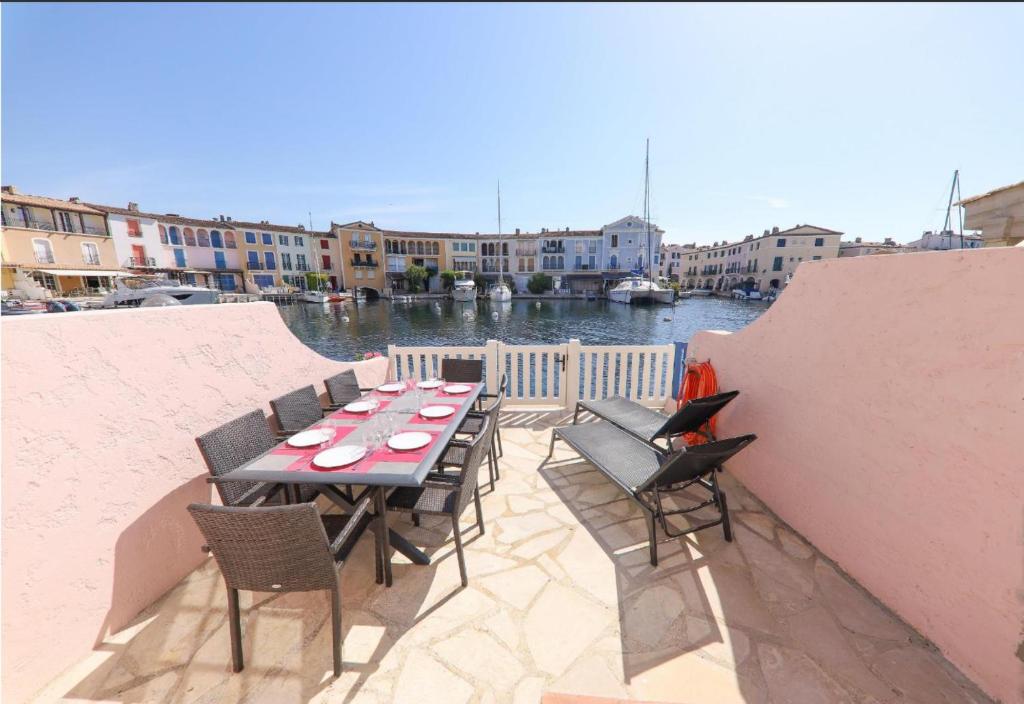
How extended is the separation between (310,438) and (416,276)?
134ft

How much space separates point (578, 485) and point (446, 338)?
19635mm

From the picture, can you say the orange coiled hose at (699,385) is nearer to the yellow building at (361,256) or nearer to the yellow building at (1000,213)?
the yellow building at (1000,213)

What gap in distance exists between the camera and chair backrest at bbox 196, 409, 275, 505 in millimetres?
2342

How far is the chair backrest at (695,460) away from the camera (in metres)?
2.37

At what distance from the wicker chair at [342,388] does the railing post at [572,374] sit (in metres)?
2.69

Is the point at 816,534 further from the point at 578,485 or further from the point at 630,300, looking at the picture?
the point at 630,300

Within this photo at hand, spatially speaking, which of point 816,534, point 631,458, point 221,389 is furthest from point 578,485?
point 221,389

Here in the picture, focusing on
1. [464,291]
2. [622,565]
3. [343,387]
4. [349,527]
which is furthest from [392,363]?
[464,291]

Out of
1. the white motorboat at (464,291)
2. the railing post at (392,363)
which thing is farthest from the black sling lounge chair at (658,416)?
the white motorboat at (464,291)

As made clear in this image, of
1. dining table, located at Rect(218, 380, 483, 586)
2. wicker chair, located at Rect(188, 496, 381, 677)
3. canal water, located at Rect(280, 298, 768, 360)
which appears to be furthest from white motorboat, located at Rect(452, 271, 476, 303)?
wicker chair, located at Rect(188, 496, 381, 677)

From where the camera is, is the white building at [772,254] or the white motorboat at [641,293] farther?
the white building at [772,254]

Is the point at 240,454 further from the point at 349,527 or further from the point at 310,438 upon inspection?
the point at 349,527

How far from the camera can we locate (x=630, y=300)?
3528cm

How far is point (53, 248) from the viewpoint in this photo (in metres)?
25.6
